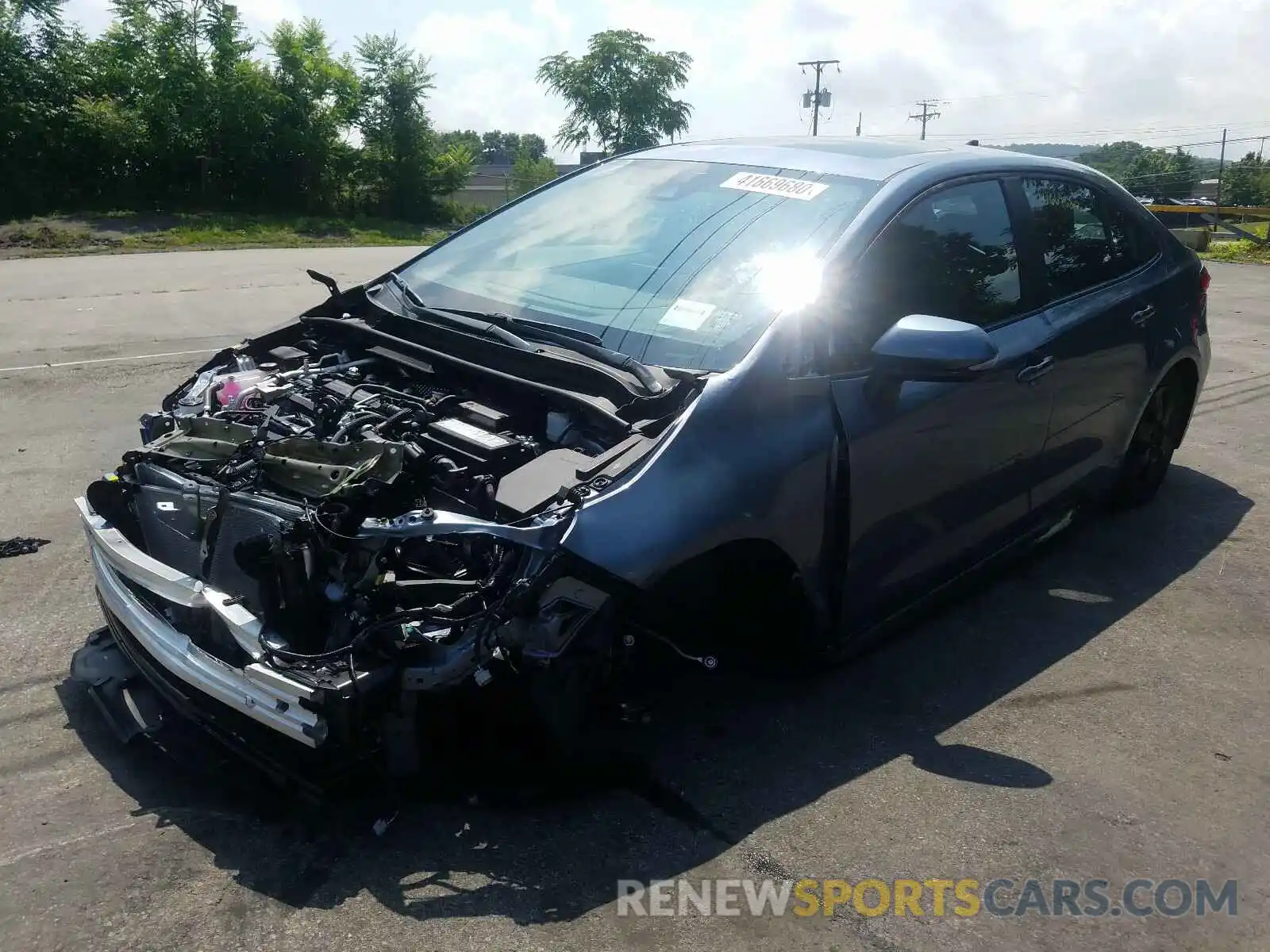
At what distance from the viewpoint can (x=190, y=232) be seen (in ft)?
83.5

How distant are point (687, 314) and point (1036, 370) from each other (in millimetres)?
1480

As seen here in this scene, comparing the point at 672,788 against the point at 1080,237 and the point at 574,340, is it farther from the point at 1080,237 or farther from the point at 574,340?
the point at 1080,237

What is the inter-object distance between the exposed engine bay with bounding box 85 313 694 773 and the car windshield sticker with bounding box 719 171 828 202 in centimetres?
112

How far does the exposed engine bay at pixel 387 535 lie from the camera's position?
8.87ft

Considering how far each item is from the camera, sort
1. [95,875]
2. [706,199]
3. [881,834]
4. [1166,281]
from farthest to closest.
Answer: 1. [1166,281]
2. [706,199]
3. [881,834]
4. [95,875]

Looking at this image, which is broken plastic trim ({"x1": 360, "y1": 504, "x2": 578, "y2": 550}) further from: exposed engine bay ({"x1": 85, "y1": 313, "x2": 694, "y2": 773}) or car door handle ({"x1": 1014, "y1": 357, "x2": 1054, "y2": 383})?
car door handle ({"x1": 1014, "y1": 357, "x2": 1054, "y2": 383})

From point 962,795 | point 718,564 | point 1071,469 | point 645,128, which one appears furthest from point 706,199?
point 645,128

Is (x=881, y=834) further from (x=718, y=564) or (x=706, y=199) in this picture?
(x=706, y=199)

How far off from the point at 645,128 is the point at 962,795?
163 feet

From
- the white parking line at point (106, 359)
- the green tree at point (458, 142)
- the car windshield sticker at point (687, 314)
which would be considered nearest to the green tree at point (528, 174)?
the green tree at point (458, 142)

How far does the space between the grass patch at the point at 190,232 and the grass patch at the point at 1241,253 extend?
760 inches

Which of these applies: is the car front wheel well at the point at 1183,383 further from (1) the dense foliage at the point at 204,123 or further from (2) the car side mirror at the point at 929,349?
(1) the dense foliage at the point at 204,123

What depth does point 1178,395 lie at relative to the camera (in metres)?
5.59

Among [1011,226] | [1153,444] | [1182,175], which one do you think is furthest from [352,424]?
[1182,175]
